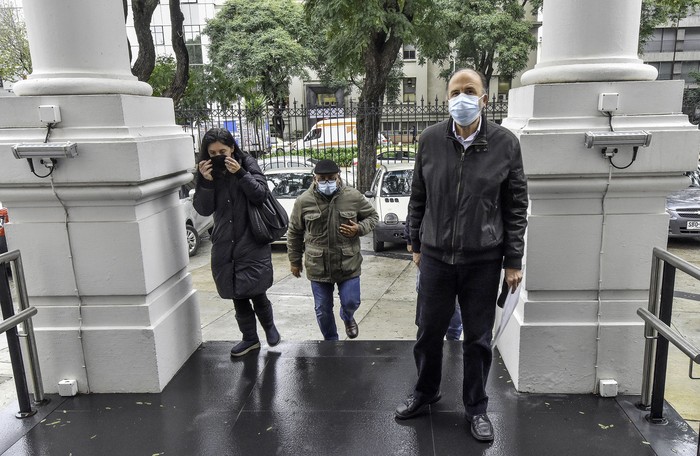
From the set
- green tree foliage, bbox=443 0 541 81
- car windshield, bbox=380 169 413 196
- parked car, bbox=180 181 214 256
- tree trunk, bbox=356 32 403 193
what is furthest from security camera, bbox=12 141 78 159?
green tree foliage, bbox=443 0 541 81

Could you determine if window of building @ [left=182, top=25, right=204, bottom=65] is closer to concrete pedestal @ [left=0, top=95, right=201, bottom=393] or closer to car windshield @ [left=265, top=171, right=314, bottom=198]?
car windshield @ [left=265, top=171, right=314, bottom=198]

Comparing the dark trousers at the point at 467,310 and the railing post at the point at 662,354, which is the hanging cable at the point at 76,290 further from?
the railing post at the point at 662,354

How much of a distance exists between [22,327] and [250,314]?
1.55 meters

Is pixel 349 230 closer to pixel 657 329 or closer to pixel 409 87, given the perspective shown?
pixel 657 329

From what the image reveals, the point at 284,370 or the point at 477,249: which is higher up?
the point at 477,249

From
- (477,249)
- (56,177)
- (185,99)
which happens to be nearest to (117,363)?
(56,177)

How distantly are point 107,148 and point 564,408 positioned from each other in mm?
3257

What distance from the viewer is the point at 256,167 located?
4.09 meters

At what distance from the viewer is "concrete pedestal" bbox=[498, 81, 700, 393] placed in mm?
3197

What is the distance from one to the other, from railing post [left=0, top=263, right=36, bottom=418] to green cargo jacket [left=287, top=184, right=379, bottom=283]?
2174mm

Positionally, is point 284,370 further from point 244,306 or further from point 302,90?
point 302,90

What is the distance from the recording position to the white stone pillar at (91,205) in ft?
11.0

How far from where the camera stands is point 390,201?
1073 cm

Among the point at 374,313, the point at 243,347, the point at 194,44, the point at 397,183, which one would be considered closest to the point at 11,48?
the point at 397,183
